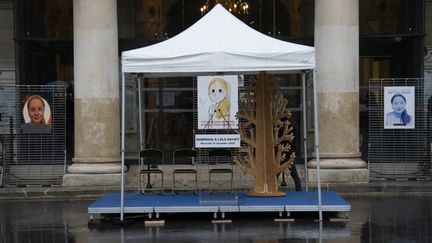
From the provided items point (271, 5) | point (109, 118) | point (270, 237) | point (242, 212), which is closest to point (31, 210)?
point (109, 118)

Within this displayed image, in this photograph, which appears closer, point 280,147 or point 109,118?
point 280,147

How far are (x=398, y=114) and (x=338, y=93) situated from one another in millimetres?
Result: 1765

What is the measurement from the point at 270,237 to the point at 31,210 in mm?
5920

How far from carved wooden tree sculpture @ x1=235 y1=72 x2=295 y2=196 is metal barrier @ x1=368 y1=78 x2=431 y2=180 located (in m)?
4.82

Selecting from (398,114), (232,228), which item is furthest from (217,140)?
(398,114)

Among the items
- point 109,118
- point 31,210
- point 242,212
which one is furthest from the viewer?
point 109,118

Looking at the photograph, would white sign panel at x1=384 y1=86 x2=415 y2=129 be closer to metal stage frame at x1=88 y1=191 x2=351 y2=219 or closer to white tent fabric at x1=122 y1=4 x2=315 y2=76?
metal stage frame at x1=88 y1=191 x2=351 y2=219

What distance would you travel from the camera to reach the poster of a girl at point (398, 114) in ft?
55.5

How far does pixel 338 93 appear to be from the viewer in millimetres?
16391

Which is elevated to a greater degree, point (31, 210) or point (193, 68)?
point (193, 68)

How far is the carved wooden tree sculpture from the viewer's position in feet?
43.5

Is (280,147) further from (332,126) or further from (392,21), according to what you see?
(392,21)

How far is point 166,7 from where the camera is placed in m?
20.1

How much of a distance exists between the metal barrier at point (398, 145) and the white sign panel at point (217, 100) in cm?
363
